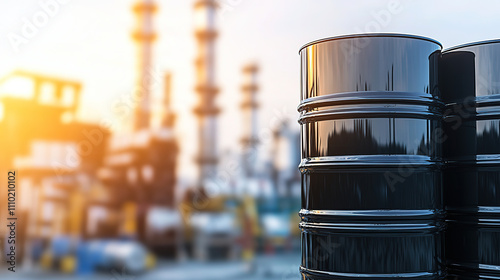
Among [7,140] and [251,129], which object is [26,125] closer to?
[7,140]

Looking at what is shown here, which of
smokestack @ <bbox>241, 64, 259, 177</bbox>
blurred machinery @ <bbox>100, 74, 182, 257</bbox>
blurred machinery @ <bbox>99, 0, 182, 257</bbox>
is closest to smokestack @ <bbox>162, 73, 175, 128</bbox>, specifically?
blurred machinery @ <bbox>99, 0, 182, 257</bbox>

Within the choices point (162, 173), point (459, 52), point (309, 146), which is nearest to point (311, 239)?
point (309, 146)

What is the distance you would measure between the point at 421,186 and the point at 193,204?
9.53 metres

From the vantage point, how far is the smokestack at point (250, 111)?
1211 cm

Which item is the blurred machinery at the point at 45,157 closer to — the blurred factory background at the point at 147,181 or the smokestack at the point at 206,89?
the blurred factory background at the point at 147,181

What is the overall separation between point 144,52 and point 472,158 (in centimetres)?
→ 1006

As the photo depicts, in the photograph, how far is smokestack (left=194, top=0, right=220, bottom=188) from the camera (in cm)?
1123

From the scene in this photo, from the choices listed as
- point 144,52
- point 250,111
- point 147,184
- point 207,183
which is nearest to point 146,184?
point 147,184

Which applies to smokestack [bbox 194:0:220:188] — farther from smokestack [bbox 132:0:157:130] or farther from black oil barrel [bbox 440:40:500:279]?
black oil barrel [bbox 440:40:500:279]

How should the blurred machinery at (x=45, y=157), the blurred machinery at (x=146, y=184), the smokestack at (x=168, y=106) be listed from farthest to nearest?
1. the smokestack at (x=168, y=106)
2. the blurred machinery at (x=146, y=184)
3. the blurred machinery at (x=45, y=157)

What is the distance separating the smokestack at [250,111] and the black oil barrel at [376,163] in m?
10.4

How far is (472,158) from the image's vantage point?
1699 mm

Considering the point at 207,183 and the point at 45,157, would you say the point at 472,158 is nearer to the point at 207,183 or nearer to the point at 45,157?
the point at 45,157

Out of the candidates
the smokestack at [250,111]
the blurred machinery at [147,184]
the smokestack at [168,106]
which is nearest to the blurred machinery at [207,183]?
the blurred machinery at [147,184]
